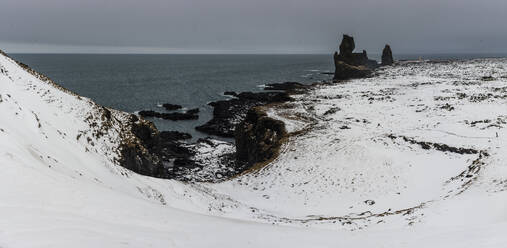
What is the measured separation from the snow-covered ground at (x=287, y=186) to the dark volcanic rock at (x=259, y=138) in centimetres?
157

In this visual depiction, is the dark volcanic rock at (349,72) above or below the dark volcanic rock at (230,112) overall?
above

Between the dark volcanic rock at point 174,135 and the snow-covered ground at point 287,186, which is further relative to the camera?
the dark volcanic rock at point 174,135

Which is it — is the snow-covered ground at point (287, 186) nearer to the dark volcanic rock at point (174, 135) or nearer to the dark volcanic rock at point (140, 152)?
the dark volcanic rock at point (140, 152)

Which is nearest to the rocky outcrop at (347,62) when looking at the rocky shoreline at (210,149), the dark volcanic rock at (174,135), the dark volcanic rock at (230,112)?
the dark volcanic rock at (230,112)

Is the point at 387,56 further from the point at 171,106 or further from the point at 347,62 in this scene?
the point at 171,106

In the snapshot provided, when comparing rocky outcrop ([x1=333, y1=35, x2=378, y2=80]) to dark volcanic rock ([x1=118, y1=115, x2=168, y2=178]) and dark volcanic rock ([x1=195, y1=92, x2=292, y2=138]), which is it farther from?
dark volcanic rock ([x1=118, y1=115, x2=168, y2=178])

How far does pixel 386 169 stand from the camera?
1902 cm

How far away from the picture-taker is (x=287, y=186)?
18.8m

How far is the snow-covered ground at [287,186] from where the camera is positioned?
6.24 m

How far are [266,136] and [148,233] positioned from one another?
870 inches

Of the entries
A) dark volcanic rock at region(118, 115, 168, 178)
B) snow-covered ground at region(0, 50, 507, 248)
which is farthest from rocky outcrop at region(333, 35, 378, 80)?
dark volcanic rock at region(118, 115, 168, 178)

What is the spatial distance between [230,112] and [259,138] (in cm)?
2198

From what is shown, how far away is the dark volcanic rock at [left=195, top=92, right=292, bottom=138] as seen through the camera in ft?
133

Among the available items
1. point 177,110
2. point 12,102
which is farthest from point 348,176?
point 177,110
